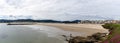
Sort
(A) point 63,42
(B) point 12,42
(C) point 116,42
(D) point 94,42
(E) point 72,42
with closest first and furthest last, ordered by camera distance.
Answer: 1. (C) point 116,42
2. (D) point 94,42
3. (E) point 72,42
4. (A) point 63,42
5. (B) point 12,42

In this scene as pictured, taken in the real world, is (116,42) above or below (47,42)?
above

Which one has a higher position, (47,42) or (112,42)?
(112,42)

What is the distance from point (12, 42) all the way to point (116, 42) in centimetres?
3192

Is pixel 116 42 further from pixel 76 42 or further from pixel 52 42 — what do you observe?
pixel 52 42

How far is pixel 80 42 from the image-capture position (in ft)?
108

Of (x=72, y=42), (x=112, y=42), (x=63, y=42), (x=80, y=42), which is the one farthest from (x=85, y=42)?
(x=112, y=42)

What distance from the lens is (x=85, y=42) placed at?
32.6 metres

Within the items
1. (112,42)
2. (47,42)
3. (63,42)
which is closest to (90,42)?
(63,42)

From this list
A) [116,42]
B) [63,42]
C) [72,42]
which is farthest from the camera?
[63,42]

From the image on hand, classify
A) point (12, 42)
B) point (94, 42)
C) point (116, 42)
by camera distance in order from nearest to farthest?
point (116, 42)
point (94, 42)
point (12, 42)

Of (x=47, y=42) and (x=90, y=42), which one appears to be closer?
(x=90, y=42)

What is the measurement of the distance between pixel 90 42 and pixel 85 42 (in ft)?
2.70

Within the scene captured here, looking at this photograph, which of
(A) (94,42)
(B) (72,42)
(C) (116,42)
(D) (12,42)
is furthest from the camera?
(D) (12,42)

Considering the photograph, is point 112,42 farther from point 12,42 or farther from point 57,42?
point 12,42
